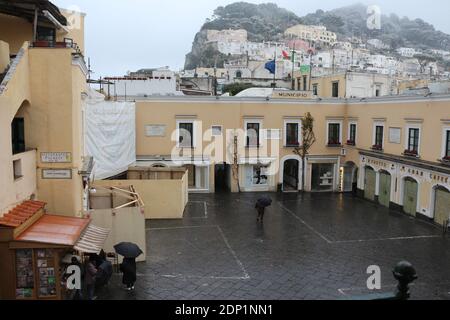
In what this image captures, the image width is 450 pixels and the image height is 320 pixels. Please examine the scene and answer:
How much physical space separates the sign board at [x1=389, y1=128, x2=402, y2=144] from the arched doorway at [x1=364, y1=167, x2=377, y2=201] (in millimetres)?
2979

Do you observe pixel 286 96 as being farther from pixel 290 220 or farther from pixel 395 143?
pixel 290 220

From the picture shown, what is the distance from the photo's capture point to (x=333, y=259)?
54.4 feet

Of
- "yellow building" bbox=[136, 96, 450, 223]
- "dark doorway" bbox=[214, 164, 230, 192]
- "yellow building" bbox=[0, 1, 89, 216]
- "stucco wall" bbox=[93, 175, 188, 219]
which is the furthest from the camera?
"dark doorway" bbox=[214, 164, 230, 192]

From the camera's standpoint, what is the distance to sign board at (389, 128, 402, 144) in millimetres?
25281

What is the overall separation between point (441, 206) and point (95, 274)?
57.3 feet

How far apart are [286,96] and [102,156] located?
44.5 ft

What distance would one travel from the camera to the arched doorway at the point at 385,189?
2633 cm

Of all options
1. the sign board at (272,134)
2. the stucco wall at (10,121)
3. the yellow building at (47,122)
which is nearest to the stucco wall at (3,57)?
the yellow building at (47,122)

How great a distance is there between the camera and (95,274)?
12.2 m

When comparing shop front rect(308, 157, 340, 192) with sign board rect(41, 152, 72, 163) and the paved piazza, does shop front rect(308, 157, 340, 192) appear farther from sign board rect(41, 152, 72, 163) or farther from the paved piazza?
sign board rect(41, 152, 72, 163)

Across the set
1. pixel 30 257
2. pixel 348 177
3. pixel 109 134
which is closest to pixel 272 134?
pixel 348 177

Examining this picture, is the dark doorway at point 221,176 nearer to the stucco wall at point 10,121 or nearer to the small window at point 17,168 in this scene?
the stucco wall at point 10,121

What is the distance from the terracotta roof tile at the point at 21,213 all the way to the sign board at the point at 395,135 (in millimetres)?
20117

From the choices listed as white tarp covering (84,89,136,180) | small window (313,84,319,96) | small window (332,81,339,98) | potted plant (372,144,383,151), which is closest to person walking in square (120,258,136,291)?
white tarp covering (84,89,136,180)
